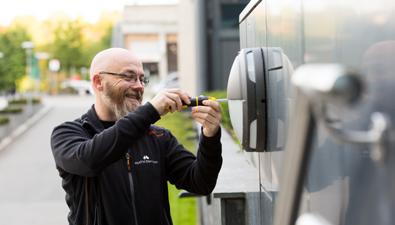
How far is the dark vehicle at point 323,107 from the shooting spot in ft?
3.30

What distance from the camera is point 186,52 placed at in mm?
24781

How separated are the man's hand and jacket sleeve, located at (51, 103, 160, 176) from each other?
0.21 meters

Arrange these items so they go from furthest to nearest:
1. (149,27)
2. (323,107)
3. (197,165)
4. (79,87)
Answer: (79,87) → (149,27) → (197,165) → (323,107)


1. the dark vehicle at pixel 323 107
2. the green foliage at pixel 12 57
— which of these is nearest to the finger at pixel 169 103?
the dark vehicle at pixel 323 107

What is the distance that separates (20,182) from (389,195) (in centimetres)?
1368

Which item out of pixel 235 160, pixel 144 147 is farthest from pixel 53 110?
pixel 144 147

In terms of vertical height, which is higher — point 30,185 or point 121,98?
point 121,98

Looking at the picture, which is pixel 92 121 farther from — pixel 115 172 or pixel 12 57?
pixel 12 57

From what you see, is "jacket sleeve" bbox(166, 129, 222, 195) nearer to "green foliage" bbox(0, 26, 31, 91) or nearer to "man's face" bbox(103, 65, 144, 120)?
"man's face" bbox(103, 65, 144, 120)

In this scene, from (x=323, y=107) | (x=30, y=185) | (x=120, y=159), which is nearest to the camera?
(x=323, y=107)

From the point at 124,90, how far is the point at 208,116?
416mm

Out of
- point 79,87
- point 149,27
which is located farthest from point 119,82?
point 79,87

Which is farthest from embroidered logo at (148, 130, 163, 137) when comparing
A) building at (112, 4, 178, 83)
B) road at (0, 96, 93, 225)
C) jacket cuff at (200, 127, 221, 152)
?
building at (112, 4, 178, 83)

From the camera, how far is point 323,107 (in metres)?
0.98
